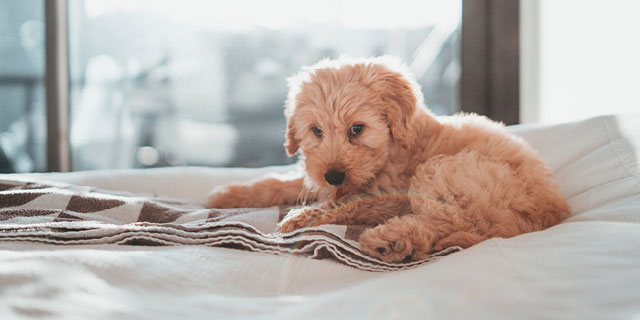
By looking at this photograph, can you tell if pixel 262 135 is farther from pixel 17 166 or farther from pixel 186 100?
pixel 17 166

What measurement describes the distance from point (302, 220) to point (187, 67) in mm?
3294

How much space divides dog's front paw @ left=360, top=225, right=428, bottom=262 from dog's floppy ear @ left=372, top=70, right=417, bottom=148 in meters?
0.65

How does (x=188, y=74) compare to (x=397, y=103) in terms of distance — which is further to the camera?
(x=188, y=74)

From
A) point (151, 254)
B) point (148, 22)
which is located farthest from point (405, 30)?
point (151, 254)

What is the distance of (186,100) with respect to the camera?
4527mm

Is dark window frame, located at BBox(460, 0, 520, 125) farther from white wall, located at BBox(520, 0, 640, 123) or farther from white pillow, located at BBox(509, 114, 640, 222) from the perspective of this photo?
white pillow, located at BBox(509, 114, 640, 222)

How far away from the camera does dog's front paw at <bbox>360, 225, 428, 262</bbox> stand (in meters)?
1.42

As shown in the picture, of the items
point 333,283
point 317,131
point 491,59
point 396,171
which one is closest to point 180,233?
point 333,283

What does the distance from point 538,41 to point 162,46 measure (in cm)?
354

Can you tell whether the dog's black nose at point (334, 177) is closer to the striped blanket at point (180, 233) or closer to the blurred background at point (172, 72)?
the striped blanket at point (180, 233)

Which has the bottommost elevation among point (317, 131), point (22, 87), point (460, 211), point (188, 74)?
point (460, 211)

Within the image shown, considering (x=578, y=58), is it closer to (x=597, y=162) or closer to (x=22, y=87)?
(x=597, y=162)

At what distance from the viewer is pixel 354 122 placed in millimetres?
1964

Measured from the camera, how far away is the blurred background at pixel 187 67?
427 cm
